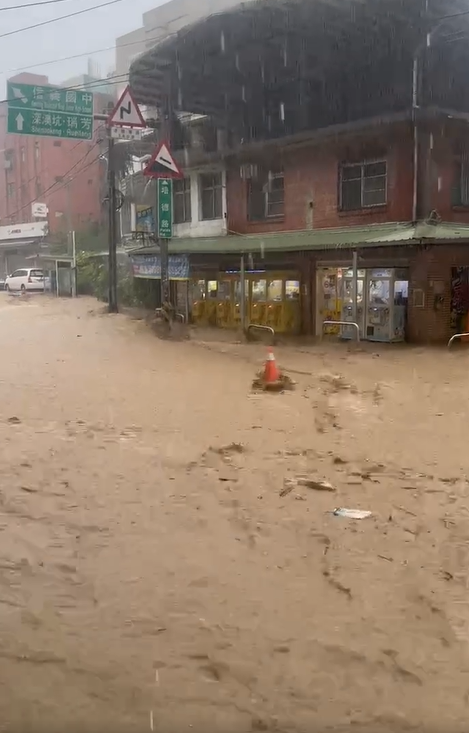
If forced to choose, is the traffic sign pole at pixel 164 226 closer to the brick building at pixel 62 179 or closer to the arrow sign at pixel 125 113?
the arrow sign at pixel 125 113

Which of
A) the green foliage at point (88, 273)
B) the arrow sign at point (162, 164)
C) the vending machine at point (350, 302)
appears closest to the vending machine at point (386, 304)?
the vending machine at point (350, 302)

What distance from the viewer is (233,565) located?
5.05 meters

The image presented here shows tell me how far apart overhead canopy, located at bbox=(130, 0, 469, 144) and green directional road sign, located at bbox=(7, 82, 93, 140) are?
17.4 feet

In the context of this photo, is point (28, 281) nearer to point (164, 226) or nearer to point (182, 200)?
point (182, 200)

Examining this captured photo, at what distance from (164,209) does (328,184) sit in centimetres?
470

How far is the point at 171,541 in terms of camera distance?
216 inches

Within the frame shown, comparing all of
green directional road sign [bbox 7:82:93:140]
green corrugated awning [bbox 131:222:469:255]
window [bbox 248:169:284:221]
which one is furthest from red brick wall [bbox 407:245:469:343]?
green directional road sign [bbox 7:82:93:140]

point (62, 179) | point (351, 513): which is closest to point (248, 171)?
point (351, 513)

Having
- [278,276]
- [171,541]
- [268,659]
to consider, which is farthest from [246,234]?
[268,659]

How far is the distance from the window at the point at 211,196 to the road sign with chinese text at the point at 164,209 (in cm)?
389

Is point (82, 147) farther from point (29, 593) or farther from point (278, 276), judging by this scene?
point (29, 593)

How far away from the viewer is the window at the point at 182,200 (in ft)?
85.3

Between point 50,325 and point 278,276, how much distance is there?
8.17m

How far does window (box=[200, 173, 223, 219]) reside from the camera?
24475mm
